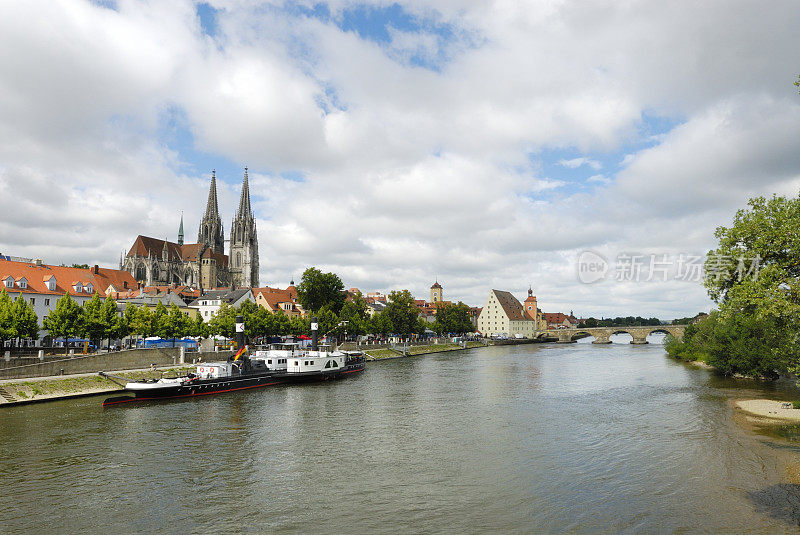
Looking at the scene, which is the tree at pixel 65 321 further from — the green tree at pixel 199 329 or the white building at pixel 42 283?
the green tree at pixel 199 329

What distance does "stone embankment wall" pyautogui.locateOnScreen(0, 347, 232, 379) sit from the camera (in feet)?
151

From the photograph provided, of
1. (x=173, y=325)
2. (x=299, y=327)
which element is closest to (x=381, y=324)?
(x=299, y=327)

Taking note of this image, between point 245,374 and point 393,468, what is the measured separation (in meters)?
36.4

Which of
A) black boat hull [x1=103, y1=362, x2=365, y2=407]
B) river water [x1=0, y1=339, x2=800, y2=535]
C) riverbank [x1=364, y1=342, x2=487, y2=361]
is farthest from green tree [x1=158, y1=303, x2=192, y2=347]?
riverbank [x1=364, y1=342, x2=487, y2=361]

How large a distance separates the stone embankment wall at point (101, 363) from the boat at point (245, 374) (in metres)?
2.05

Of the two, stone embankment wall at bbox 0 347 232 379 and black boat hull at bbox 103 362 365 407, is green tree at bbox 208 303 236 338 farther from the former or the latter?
black boat hull at bbox 103 362 365 407

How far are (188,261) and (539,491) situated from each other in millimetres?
196318

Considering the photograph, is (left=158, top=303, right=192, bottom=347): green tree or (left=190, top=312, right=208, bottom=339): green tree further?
(left=190, top=312, right=208, bottom=339): green tree

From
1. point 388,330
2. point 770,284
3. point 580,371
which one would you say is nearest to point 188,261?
point 388,330

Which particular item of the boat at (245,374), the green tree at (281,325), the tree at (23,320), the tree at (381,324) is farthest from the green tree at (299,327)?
the tree at (23,320)

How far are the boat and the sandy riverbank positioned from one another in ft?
156

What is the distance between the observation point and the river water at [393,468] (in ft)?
65.1

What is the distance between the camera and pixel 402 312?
13162cm

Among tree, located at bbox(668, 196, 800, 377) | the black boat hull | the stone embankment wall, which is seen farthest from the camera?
the black boat hull
